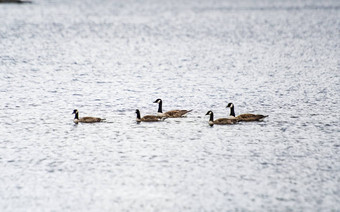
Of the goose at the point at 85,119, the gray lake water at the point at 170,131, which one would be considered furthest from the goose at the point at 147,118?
the goose at the point at 85,119

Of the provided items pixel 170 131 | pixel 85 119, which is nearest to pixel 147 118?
pixel 170 131

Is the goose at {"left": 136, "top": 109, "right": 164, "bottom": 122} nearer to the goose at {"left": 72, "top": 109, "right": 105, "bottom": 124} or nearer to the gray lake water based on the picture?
the gray lake water

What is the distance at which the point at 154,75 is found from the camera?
43969 millimetres

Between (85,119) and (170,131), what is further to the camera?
(85,119)

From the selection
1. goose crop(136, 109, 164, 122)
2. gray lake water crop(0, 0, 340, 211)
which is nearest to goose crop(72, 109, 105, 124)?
gray lake water crop(0, 0, 340, 211)

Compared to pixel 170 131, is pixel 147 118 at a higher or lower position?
higher

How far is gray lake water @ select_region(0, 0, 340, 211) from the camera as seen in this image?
62.0ft

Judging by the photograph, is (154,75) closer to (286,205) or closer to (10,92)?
(10,92)

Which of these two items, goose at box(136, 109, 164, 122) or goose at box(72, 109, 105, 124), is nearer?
goose at box(72, 109, 105, 124)

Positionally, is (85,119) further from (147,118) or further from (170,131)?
(170,131)

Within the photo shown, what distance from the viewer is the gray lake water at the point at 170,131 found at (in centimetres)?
1891

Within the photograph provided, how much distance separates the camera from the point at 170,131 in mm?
26297

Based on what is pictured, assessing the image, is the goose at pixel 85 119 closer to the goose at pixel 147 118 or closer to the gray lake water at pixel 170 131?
the gray lake water at pixel 170 131

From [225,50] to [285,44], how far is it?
867 cm
